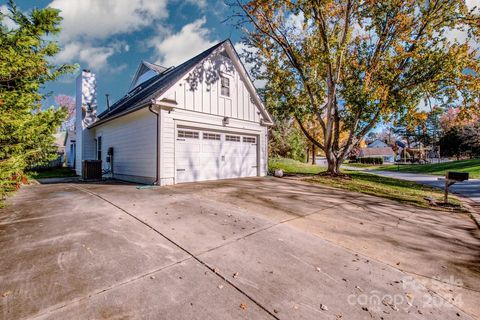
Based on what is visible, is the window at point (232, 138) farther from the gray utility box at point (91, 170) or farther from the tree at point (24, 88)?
the gray utility box at point (91, 170)

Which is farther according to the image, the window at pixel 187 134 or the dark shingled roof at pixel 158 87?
the window at pixel 187 134

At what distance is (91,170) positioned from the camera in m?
10.6

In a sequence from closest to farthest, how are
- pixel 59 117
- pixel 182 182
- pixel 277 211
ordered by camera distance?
pixel 59 117 → pixel 277 211 → pixel 182 182

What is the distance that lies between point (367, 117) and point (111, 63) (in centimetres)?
1950

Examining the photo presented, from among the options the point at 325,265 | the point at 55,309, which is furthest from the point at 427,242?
the point at 55,309

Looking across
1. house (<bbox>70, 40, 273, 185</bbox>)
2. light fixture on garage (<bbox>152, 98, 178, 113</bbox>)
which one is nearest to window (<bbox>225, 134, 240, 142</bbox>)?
house (<bbox>70, 40, 273, 185</bbox>)

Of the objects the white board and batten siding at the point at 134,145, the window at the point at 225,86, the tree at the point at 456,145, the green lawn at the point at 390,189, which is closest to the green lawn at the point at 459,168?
the green lawn at the point at 390,189

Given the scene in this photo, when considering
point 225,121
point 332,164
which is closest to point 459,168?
point 332,164

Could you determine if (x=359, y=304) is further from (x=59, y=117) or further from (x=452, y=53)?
(x=452, y=53)

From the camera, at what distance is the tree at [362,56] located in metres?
10.2

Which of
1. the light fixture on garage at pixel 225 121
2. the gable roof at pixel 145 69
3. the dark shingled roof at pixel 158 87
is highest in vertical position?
the gable roof at pixel 145 69

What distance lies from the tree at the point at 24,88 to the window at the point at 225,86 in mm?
5920

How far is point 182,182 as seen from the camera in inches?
345

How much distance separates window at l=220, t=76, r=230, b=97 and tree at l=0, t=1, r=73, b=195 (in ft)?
19.4
